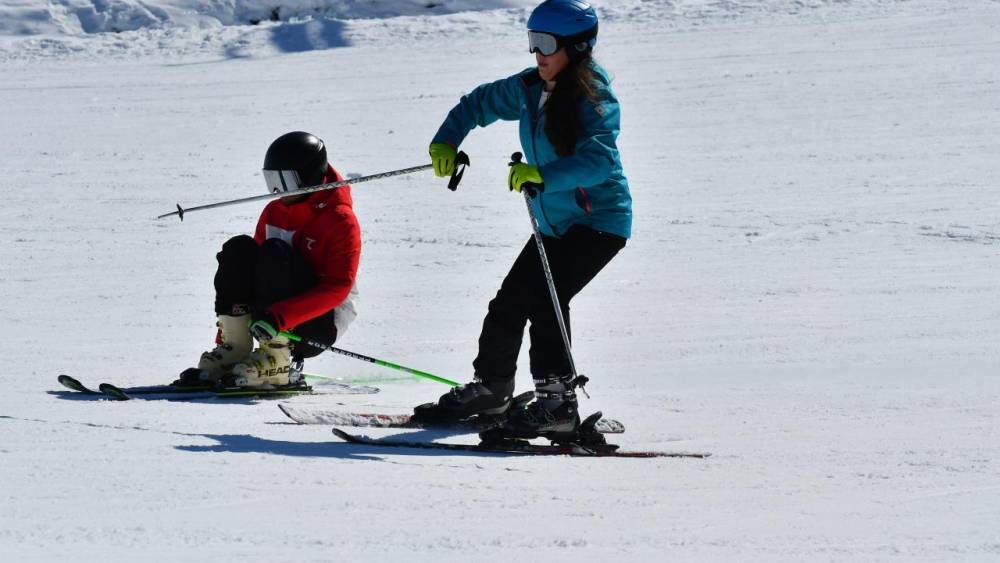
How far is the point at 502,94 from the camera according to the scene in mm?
4332

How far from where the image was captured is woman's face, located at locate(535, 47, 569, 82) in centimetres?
400

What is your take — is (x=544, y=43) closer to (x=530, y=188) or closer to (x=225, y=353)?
(x=530, y=188)

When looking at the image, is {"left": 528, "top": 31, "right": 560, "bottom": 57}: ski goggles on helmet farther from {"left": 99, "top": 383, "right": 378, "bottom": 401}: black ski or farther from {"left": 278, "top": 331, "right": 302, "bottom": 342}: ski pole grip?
{"left": 99, "top": 383, "right": 378, "bottom": 401}: black ski

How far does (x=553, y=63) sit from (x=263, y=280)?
141 cm

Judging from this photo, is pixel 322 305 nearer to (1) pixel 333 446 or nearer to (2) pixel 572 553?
(1) pixel 333 446

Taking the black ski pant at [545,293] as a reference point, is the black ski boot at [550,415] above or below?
below

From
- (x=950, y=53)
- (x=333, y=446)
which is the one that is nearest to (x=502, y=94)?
(x=333, y=446)

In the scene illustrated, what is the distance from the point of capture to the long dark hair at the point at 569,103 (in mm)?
3930

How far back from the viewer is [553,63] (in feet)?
13.2

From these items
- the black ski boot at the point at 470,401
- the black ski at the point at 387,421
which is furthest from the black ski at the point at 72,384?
the black ski boot at the point at 470,401

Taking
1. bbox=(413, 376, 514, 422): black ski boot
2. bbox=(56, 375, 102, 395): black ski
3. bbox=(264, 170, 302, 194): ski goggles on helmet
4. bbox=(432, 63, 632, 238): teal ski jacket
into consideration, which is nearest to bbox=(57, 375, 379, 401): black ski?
bbox=(56, 375, 102, 395): black ski

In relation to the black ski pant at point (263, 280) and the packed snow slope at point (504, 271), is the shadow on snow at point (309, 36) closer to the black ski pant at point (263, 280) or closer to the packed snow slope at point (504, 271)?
the packed snow slope at point (504, 271)

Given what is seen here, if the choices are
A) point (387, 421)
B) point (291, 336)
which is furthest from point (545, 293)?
point (291, 336)

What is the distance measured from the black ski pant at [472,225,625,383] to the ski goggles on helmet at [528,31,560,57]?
59 centimetres
